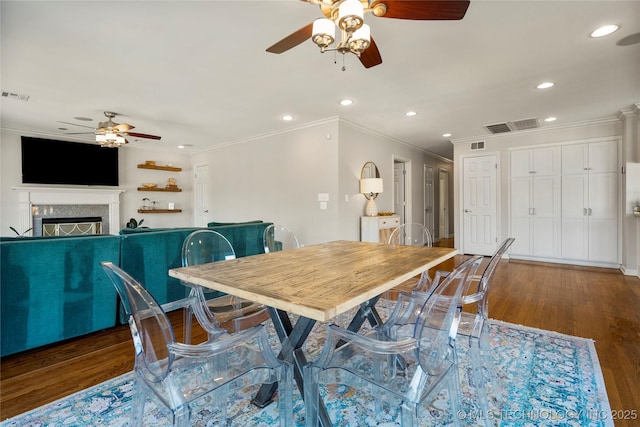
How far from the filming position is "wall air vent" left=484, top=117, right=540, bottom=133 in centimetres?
470

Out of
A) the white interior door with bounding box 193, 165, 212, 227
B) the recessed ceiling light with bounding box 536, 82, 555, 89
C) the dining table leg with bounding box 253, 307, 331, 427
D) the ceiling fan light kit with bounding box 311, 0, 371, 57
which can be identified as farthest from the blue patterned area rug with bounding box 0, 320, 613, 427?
the white interior door with bounding box 193, 165, 212, 227

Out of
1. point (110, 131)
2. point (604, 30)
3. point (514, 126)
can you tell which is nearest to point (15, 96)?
point (110, 131)

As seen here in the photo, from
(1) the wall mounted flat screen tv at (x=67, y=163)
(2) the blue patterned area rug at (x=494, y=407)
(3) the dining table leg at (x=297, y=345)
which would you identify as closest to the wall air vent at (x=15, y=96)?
(1) the wall mounted flat screen tv at (x=67, y=163)

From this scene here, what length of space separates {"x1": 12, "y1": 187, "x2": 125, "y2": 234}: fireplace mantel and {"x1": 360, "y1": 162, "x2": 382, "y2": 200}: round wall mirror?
5097 millimetres

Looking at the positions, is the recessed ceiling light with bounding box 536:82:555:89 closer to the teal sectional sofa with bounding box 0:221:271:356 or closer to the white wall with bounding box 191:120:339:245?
the white wall with bounding box 191:120:339:245

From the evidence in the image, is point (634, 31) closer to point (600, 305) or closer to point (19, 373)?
point (600, 305)

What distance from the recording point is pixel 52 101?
375 centimetres

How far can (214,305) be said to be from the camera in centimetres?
195

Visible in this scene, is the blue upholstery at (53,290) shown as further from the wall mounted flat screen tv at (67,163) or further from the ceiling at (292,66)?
the wall mounted flat screen tv at (67,163)

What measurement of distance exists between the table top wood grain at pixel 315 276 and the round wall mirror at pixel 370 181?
271 centimetres

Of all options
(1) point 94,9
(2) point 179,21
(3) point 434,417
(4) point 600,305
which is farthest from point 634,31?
(1) point 94,9

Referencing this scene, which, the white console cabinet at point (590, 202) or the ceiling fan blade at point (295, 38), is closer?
the ceiling fan blade at point (295, 38)

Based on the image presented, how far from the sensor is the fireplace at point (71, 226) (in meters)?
5.54

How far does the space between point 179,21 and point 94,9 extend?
522 millimetres
